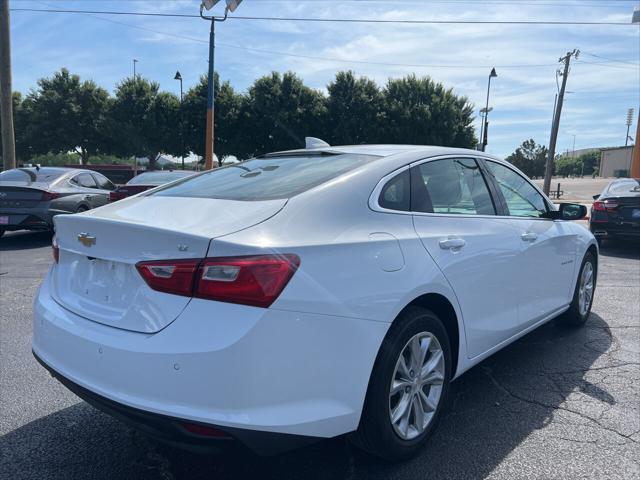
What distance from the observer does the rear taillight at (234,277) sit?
6.43ft

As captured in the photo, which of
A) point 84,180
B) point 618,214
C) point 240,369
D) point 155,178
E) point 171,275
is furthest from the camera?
point 155,178

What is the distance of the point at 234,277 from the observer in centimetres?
197

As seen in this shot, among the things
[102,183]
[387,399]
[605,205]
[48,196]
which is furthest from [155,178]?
[387,399]

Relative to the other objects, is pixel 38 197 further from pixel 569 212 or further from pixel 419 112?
pixel 419 112

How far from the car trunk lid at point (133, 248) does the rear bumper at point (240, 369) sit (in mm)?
90

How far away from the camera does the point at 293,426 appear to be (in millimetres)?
2031

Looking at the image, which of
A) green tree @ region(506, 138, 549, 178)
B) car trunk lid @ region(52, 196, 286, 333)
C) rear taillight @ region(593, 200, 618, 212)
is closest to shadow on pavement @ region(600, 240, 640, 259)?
rear taillight @ region(593, 200, 618, 212)

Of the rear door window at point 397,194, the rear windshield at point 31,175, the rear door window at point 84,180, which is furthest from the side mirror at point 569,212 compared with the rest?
the rear door window at point 84,180

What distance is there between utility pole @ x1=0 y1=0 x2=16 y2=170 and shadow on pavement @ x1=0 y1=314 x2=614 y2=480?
14486mm

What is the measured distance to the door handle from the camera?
2.77m

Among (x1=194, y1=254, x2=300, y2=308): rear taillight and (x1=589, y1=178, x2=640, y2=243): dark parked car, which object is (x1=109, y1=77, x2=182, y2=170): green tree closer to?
(x1=589, y1=178, x2=640, y2=243): dark parked car

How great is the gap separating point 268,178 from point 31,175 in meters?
8.63

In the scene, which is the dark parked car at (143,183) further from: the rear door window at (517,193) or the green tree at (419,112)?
→ the green tree at (419,112)

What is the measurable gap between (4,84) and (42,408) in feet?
48.7
